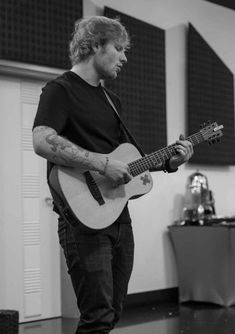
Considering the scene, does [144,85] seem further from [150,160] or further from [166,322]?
[150,160]

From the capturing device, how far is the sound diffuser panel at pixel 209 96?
212 inches

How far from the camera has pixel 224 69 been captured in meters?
5.73

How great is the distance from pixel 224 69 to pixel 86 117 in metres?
3.94

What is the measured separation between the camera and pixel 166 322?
4141 mm

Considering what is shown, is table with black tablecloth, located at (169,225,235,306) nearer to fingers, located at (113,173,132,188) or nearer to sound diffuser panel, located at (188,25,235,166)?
sound diffuser panel, located at (188,25,235,166)

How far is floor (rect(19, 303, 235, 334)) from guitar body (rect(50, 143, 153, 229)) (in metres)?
1.94

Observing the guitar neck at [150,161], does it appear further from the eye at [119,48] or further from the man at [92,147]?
the eye at [119,48]

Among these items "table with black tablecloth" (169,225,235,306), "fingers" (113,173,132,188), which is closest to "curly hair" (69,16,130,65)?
"fingers" (113,173,132,188)

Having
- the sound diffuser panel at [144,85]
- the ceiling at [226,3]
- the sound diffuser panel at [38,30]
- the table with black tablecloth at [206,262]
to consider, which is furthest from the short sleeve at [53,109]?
the ceiling at [226,3]

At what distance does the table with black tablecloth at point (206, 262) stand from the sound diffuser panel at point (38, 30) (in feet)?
5.81

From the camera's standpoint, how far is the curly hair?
2129 mm

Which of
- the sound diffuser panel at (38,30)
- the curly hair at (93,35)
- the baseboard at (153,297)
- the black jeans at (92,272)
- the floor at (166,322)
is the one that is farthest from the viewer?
the baseboard at (153,297)

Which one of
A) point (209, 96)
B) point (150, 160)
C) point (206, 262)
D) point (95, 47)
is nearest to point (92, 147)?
point (150, 160)

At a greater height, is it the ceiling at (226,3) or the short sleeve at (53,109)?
the ceiling at (226,3)
